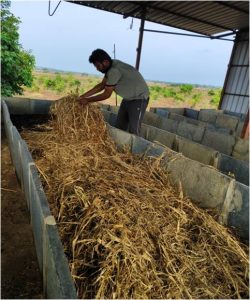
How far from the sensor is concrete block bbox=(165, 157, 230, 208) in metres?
2.80

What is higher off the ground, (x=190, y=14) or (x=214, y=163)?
(x=190, y=14)

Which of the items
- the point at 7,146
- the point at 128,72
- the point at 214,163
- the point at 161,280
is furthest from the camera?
the point at 7,146

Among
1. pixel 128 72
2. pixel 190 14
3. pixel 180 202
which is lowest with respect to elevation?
pixel 180 202

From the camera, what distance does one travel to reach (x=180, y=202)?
2773mm

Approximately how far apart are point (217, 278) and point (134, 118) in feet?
9.47

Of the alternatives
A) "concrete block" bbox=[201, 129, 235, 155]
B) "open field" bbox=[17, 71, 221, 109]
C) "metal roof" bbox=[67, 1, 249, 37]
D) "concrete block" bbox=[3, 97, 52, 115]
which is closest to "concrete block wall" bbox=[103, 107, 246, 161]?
"concrete block" bbox=[201, 129, 235, 155]

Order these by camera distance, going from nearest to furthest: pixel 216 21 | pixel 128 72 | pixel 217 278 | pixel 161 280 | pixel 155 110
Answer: pixel 161 280
pixel 217 278
pixel 128 72
pixel 155 110
pixel 216 21

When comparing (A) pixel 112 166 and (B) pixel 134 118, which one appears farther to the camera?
(B) pixel 134 118

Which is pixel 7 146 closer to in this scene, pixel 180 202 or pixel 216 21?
pixel 180 202

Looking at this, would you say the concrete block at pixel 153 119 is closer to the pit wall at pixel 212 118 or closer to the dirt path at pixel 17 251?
the pit wall at pixel 212 118

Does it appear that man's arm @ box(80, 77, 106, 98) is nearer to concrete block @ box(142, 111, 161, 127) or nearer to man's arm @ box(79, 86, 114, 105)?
man's arm @ box(79, 86, 114, 105)

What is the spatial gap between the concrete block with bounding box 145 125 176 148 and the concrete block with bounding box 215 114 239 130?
2879mm

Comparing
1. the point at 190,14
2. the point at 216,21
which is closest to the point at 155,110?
the point at 190,14

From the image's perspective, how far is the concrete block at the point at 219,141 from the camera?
15.7ft
